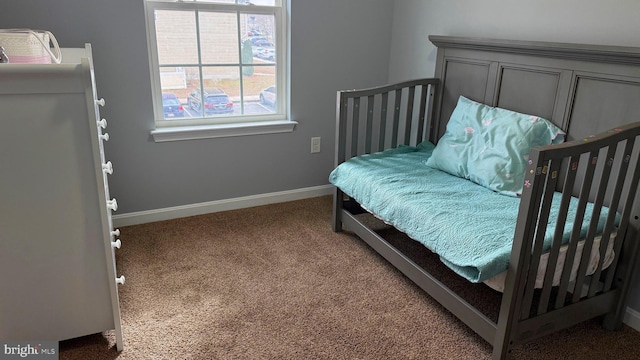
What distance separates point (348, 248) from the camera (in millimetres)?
2518

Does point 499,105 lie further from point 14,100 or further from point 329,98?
point 14,100

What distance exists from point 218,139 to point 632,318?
2313 millimetres

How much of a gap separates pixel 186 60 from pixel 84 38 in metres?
0.54

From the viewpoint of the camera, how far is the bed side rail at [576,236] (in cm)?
143

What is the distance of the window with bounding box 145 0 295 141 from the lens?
8.53 ft

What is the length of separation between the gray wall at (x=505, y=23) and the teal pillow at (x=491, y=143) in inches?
15.9

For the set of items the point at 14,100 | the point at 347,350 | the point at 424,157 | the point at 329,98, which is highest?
the point at 14,100

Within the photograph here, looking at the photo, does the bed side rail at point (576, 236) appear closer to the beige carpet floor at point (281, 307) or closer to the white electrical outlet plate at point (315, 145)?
the beige carpet floor at point (281, 307)

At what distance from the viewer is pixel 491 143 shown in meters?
2.15

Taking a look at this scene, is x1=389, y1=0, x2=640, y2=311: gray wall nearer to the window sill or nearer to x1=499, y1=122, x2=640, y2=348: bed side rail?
x1=499, y1=122, x2=640, y2=348: bed side rail

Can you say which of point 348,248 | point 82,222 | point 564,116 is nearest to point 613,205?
point 564,116

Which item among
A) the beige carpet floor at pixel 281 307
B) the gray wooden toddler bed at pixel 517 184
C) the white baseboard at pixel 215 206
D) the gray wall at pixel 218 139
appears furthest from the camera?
the white baseboard at pixel 215 206

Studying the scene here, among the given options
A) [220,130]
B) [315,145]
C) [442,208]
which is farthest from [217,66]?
[442,208]

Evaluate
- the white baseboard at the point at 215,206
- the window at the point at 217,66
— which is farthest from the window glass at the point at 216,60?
the white baseboard at the point at 215,206
